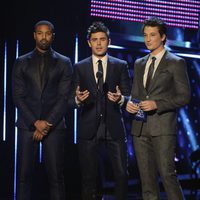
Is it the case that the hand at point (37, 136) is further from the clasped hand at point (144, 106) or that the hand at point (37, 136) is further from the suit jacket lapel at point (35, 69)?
the clasped hand at point (144, 106)

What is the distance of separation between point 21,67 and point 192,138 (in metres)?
2.99

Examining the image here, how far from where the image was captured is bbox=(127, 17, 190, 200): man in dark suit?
3.86m

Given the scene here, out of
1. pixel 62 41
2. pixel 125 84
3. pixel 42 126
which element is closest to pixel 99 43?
pixel 125 84

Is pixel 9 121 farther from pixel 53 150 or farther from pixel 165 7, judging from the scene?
pixel 165 7

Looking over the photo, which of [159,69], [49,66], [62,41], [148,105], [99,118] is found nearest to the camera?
[148,105]

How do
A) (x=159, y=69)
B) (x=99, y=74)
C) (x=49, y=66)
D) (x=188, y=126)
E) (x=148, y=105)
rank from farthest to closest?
(x=188, y=126)
(x=49, y=66)
(x=99, y=74)
(x=159, y=69)
(x=148, y=105)

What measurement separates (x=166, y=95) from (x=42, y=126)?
3.73 ft

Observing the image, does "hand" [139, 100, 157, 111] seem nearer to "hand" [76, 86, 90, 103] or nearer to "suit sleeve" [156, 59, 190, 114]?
"suit sleeve" [156, 59, 190, 114]

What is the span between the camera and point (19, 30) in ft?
18.7

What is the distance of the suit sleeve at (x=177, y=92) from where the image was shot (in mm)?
3889

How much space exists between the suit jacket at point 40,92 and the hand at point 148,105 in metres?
0.89

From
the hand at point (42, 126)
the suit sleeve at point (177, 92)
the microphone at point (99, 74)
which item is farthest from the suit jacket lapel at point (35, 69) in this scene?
the suit sleeve at point (177, 92)

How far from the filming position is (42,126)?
170 inches

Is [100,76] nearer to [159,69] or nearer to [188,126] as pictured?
[159,69]
